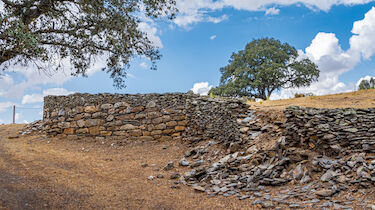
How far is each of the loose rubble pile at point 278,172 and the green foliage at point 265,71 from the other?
1443 cm

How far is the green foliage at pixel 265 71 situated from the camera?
878 inches

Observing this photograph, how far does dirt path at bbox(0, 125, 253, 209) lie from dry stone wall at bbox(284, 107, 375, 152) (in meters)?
2.70

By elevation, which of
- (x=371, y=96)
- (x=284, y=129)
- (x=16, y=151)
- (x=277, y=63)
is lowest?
(x=16, y=151)

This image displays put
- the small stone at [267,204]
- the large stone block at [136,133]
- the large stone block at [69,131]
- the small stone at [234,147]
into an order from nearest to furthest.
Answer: the small stone at [267,204] < the small stone at [234,147] < the large stone block at [136,133] < the large stone block at [69,131]

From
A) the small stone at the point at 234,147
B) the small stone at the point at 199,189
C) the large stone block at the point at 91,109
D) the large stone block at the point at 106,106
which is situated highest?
the large stone block at the point at 106,106

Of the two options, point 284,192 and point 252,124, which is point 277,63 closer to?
point 252,124

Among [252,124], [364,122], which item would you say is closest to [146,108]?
[252,124]

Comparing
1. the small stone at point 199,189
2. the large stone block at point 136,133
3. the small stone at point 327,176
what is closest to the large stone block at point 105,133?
the large stone block at point 136,133

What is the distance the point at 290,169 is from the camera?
6.54m

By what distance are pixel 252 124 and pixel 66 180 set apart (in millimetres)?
5994

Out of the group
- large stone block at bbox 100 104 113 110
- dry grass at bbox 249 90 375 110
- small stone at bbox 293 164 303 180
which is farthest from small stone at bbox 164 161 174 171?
large stone block at bbox 100 104 113 110

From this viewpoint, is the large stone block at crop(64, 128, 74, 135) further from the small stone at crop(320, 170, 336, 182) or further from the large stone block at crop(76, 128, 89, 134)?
the small stone at crop(320, 170, 336, 182)

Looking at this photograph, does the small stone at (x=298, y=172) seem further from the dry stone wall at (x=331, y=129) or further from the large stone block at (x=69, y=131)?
the large stone block at (x=69, y=131)

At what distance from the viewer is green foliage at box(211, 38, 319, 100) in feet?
73.2
